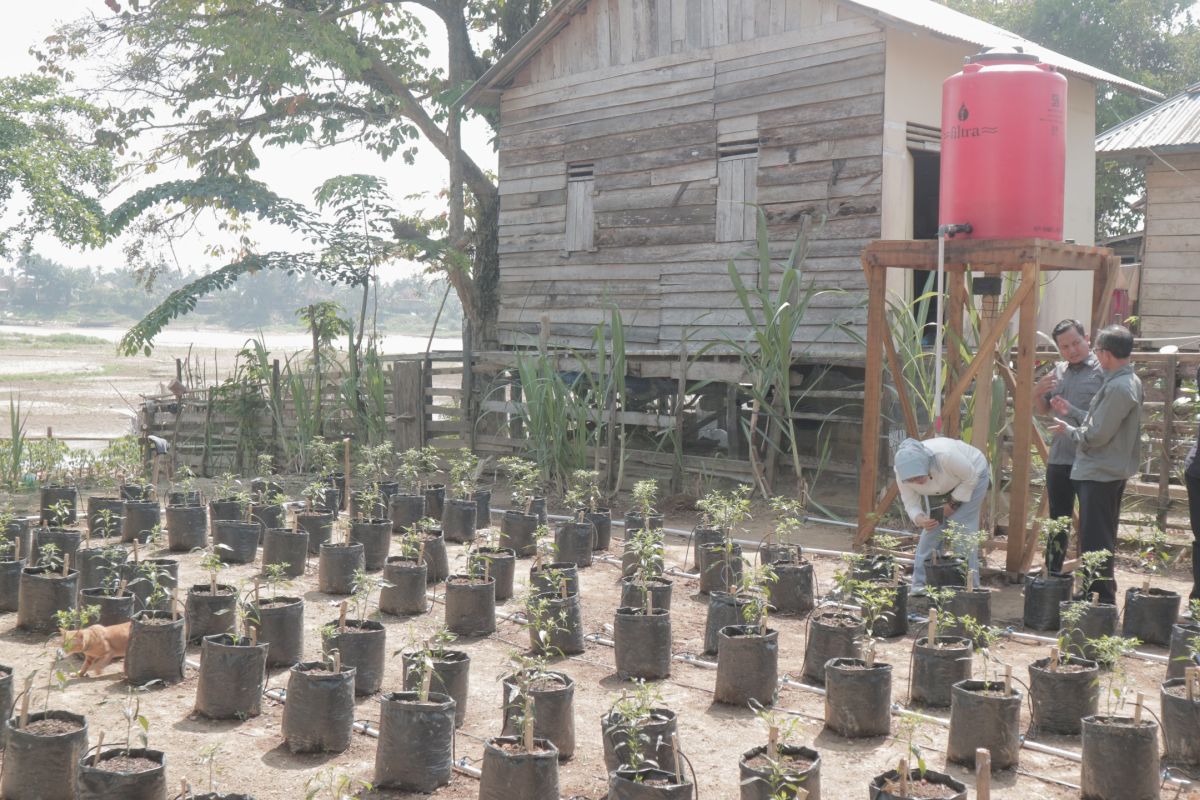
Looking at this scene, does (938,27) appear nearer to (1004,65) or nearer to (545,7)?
(1004,65)

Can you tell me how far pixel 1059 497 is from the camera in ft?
20.4

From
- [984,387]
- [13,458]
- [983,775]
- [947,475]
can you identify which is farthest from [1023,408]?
[13,458]

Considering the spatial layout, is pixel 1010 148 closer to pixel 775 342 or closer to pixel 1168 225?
pixel 775 342

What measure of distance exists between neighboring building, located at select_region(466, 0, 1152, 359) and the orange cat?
213 inches

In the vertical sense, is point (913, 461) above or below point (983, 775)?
above

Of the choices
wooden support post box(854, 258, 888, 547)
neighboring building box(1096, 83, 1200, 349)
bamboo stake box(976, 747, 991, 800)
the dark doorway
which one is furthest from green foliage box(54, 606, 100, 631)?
neighboring building box(1096, 83, 1200, 349)

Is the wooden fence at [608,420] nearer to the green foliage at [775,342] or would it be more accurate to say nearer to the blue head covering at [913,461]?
the green foliage at [775,342]

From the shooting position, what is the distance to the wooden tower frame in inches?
248

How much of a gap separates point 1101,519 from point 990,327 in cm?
139

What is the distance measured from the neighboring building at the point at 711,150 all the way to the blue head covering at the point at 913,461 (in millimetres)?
3706

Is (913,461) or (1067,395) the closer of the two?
(913,461)

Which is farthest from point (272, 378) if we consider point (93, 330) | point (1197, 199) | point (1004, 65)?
point (93, 330)

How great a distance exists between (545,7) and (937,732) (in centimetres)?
1393

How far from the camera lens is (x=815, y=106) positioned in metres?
9.88
